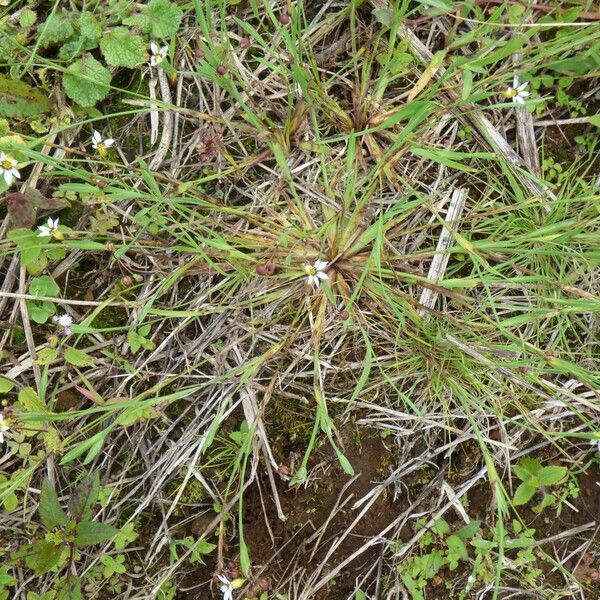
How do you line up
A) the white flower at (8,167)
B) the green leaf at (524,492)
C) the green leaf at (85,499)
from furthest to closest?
the green leaf at (524,492) < the green leaf at (85,499) < the white flower at (8,167)

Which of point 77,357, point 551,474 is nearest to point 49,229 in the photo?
point 77,357

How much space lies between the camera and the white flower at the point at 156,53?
73.2 inches

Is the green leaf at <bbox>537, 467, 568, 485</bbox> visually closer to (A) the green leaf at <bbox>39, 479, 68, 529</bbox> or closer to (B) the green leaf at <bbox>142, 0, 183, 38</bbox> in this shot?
(A) the green leaf at <bbox>39, 479, 68, 529</bbox>

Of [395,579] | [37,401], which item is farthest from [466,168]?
[37,401]

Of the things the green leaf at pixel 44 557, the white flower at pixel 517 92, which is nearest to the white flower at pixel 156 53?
the white flower at pixel 517 92

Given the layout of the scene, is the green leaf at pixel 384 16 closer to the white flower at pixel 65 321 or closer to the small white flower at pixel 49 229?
the small white flower at pixel 49 229

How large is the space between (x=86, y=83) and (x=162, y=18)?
325 millimetres

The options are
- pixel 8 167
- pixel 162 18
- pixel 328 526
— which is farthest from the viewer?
pixel 328 526

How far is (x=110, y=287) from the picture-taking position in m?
2.04

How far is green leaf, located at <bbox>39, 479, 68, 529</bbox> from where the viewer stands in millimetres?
1846

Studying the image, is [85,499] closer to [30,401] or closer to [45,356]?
[30,401]

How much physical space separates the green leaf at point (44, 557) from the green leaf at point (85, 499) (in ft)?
0.36

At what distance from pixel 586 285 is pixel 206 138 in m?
1.35

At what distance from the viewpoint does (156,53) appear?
6.24 feet
